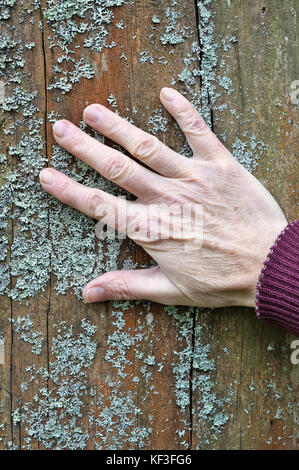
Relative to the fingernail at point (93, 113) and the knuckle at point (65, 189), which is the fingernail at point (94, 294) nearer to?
the knuckle at point (65, 189)

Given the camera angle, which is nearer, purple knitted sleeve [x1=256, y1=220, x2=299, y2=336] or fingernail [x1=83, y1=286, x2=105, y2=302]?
purple knitted sleeve [x1=256, y1=220, x2=299, y2=336]

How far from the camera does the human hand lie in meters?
1.36

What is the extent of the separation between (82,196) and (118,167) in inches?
5.7

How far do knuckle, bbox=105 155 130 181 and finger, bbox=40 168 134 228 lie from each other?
68 mm

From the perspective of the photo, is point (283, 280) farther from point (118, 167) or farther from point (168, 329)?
point (118, 167)

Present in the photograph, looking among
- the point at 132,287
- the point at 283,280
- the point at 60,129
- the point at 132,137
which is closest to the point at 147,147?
the point at 132,137

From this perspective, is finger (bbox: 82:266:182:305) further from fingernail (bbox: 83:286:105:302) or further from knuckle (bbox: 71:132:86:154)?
knuckle (bbox: 71:132:86:154)

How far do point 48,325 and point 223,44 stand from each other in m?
1.10

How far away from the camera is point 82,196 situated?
4.50 feet

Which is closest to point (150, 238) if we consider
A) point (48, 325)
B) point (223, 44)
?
point (48, 325)

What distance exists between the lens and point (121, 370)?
4.94 feet

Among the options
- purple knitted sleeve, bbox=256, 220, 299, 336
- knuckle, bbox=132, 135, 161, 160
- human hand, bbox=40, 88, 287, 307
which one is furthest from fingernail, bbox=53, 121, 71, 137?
purple knitted sleeve, bbox=256, 220, 299, 336

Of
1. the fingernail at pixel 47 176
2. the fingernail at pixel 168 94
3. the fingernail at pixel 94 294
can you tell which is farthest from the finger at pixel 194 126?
the fingernail at pixel 94 294

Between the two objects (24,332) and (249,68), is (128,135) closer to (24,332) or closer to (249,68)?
(249,68)
